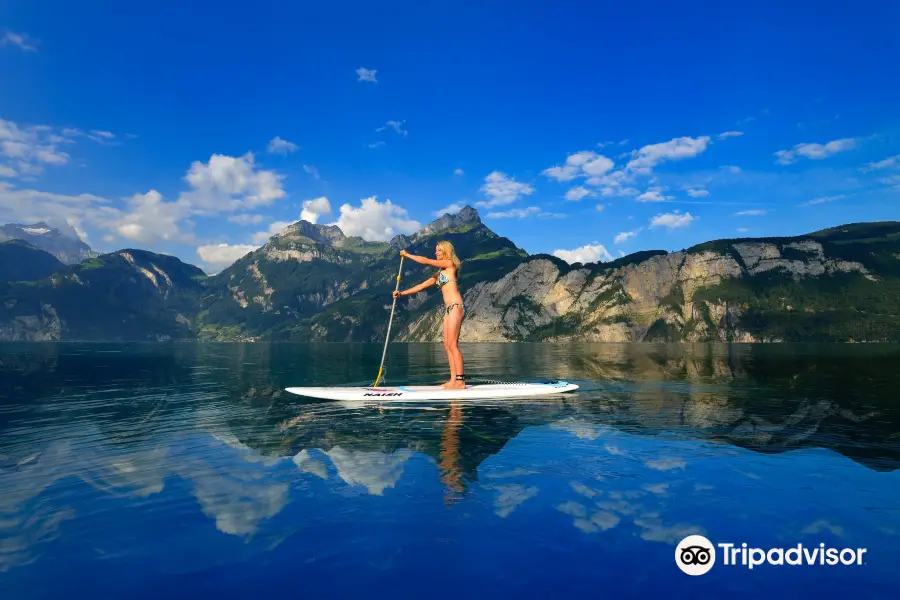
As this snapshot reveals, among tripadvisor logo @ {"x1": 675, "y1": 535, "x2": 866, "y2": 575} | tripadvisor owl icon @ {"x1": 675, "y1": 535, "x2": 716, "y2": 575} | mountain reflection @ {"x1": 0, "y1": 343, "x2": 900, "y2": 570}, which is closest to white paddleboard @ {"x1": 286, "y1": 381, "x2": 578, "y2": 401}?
mountain reflection @ {"x1": 0, "y1": 343, "x2": 900, "y2": 570}

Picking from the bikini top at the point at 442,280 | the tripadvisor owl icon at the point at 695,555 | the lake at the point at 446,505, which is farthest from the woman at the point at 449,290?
the tripadvisor owl icon at the point at 695,555

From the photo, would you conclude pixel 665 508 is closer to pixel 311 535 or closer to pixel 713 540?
pixel 713 540

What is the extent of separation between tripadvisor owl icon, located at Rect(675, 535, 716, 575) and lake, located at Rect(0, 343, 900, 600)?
0.08m

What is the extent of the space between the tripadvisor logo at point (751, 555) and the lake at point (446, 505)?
0.07 m

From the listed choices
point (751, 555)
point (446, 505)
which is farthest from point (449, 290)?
point (751, 555)

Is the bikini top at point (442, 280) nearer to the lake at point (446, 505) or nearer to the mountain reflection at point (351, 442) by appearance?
the mountain reflection at point (351, 442)

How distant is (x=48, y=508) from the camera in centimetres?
1103

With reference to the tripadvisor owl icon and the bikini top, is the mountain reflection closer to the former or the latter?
the tripadvisor owl icon

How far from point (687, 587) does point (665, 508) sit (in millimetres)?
3312

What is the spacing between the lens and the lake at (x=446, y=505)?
775 cm

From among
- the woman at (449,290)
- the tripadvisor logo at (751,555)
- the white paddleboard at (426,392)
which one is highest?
the woman at (449,290)

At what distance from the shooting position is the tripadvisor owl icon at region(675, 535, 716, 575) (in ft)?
27.0

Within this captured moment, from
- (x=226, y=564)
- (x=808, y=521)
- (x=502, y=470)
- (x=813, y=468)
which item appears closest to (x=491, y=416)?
(x=502, y=470)

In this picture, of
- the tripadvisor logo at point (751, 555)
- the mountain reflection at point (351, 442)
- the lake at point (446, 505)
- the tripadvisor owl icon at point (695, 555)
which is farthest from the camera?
the mountain reflection at point (351, 442)
